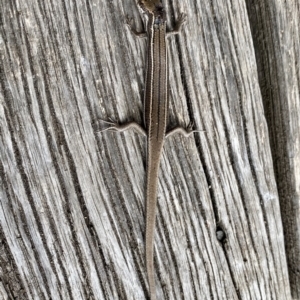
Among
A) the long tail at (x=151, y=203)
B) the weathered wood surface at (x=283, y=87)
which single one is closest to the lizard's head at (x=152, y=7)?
the weathered wood surface at (x=283, y=87)

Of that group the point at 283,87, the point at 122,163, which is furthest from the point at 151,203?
the point at 283,87

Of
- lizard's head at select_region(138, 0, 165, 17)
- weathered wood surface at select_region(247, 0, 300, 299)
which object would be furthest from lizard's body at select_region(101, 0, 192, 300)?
weathered wood surface at select_region(247, 0, 300, 299)

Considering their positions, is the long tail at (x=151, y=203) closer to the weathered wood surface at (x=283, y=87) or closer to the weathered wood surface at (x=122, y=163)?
the weathered wood surface at (x=122, y=163)

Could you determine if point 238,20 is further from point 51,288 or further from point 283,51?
point 51,288

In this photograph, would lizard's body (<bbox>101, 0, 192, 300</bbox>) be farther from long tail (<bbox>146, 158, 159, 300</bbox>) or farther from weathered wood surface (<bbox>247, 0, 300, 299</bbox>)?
weathered wood surface (<bbox>247, 0, 300, 299</bbox>)

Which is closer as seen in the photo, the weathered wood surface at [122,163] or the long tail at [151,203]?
the weathered wood surface at [122,163]

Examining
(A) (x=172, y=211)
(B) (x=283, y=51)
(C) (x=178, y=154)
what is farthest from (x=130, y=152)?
(B) (x=283, y=51)
